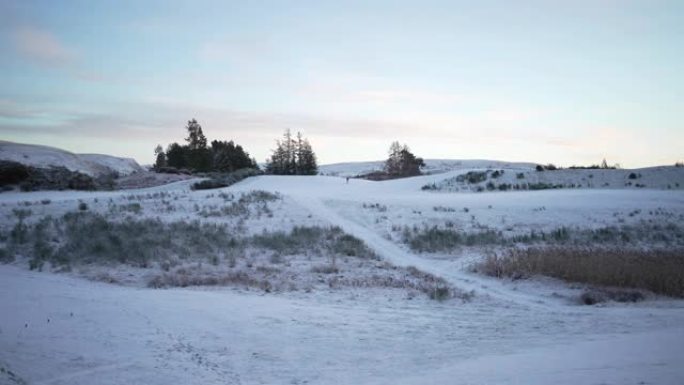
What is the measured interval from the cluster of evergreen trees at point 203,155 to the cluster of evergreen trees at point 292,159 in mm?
6810

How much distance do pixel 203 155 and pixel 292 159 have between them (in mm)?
13421

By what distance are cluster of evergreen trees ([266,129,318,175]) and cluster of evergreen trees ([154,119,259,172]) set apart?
6810 mm

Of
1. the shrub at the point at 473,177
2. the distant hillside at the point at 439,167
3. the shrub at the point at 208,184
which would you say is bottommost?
the shrub at the point at 208,184

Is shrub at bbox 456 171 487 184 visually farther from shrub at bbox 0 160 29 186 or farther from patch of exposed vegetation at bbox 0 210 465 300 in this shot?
shrub at bbox 0 160 29 186

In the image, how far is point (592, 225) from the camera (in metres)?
21.2

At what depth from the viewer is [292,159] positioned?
6256 centimetres

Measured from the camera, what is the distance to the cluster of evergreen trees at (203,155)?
216 ft

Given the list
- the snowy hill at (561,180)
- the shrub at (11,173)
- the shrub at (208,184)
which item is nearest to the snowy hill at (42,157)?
the shrub at (11,173)

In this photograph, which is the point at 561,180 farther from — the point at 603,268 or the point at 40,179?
the point at 40,179

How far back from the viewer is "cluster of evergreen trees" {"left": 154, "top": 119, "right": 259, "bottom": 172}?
65.9m

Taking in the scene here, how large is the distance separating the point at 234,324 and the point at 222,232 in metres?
10.3

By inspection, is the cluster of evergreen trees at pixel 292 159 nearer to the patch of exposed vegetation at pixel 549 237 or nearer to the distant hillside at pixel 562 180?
the distant hillside at pixel 562 180

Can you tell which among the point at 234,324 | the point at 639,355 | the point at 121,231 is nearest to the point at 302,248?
the point at 121,231

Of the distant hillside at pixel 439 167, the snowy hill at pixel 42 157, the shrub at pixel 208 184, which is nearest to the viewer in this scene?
the shrub at pixel 208 184
